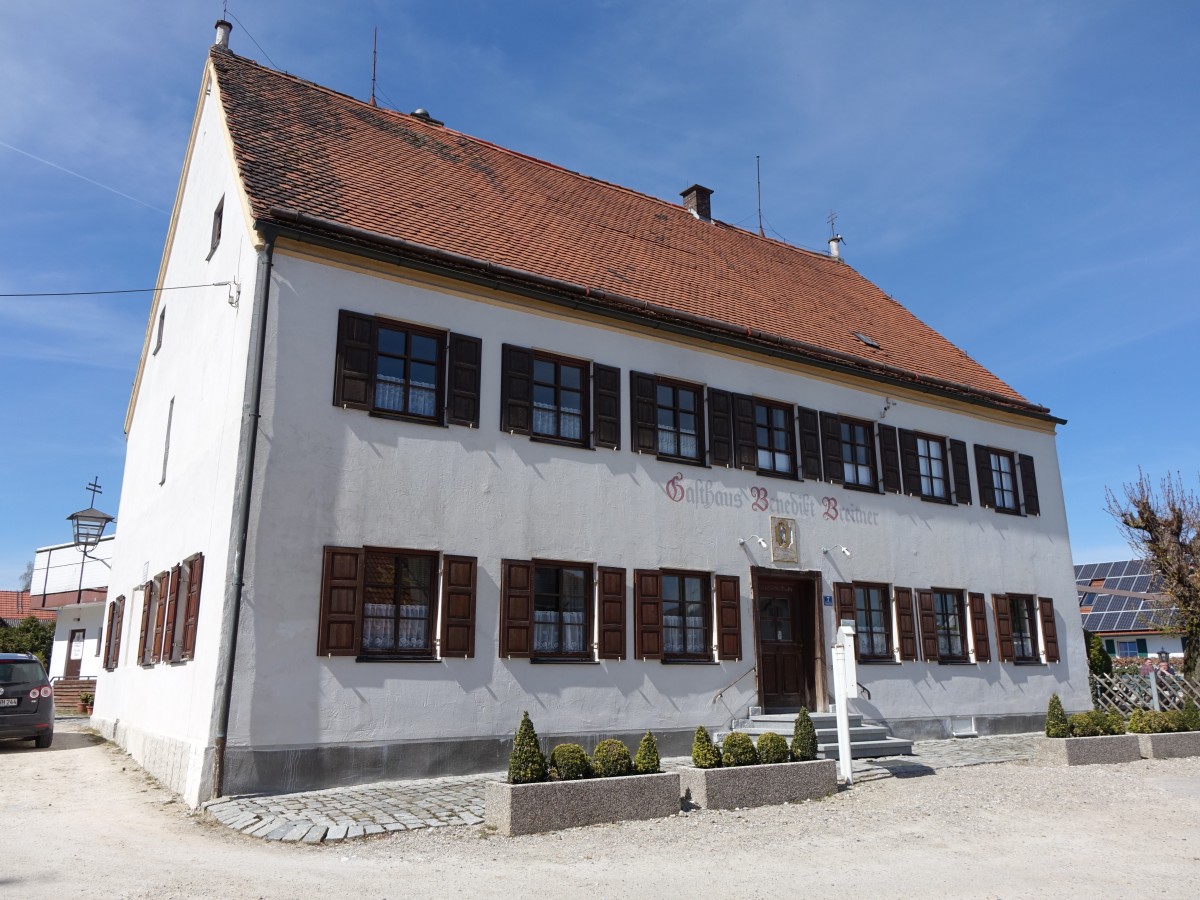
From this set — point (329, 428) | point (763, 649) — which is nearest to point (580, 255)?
point (329, 428)

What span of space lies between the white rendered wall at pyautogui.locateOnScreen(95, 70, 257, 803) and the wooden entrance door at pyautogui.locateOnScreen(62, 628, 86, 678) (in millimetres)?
11749

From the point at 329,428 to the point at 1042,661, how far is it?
14588 mm

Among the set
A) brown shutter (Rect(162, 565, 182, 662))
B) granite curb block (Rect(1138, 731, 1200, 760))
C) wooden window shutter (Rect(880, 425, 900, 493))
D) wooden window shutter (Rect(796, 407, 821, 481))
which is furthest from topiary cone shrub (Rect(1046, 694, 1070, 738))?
brown shutter (Rect(162, 565, 182, 662))

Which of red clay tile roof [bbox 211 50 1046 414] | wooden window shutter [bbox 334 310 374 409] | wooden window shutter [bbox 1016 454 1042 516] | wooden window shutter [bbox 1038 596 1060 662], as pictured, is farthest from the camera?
wooden window shutter [bbox 1016 454 1042 516]

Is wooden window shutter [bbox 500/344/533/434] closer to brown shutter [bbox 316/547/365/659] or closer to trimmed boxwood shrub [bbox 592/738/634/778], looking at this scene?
brown shutter [bbox 316/547/365/659]

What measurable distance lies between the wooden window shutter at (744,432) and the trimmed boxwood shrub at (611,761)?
22.4ft

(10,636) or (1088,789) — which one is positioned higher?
(10,636)

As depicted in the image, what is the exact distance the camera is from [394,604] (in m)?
11.6

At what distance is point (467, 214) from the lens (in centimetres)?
1500

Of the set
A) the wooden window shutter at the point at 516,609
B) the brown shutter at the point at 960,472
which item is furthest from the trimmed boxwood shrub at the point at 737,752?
the brown shutter at the point at 960,472

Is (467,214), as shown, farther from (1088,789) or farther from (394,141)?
(1088,789)

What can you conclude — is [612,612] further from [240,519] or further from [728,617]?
[240,519]

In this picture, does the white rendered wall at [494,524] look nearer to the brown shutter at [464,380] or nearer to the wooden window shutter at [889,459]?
the brown shutter at [464,380]

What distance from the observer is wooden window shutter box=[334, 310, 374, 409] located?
11.7 meters
